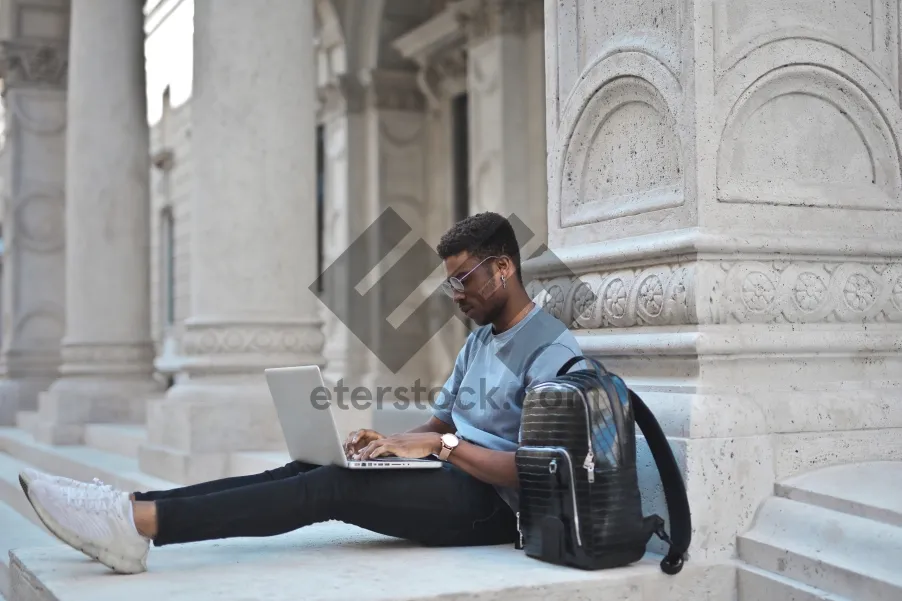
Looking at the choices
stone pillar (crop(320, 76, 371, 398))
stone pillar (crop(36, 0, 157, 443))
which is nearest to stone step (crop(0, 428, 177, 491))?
stone pillar (crop(36, 0, 157, 443))

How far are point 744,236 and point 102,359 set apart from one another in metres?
8.56

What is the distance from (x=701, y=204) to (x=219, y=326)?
4.42 metres

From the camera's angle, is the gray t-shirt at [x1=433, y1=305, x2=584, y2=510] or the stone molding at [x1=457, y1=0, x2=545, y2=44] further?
the stone molding at [x1=457, y1=0, x2=545, y2=44]

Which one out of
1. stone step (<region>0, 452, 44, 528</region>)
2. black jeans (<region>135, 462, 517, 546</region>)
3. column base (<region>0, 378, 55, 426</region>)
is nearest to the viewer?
black jeans (<region>135, 462, 517, 546</region>)

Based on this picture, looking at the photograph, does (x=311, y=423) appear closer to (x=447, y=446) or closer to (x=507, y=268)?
(x=447, y=446)

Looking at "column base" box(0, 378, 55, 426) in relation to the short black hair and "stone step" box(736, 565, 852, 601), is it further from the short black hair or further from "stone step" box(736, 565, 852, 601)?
"stone step" box(736, 565, 852, 601)

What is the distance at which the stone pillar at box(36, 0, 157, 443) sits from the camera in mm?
11031

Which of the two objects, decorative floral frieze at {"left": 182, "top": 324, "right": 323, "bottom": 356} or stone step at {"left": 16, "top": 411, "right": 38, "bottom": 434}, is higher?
decorative floral frieze at {"left": 182, "top": 324, "right": 323, "bottom": 356}

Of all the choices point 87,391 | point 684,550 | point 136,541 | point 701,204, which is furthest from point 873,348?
point 87,391

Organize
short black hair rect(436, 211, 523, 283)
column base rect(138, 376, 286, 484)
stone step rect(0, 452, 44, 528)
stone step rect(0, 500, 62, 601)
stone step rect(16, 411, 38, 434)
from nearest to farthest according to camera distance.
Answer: short black hair rect(436, 211, 523, 283), stone step rect(0, 500, 62, 601), column base rect(138, 376, 286, 484), stone step rect(0, 452, 44, 528), stone step rect(16, 411, 38, 434)

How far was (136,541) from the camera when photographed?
11.4 ft

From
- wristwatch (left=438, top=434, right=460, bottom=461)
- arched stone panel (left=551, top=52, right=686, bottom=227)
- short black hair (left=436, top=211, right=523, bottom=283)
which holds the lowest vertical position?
wristwatch (left=438, top=434, right=460, bottom=461)

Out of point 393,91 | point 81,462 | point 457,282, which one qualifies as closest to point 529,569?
point 457,282

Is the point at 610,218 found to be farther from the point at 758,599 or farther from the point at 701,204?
the point at 758,599
